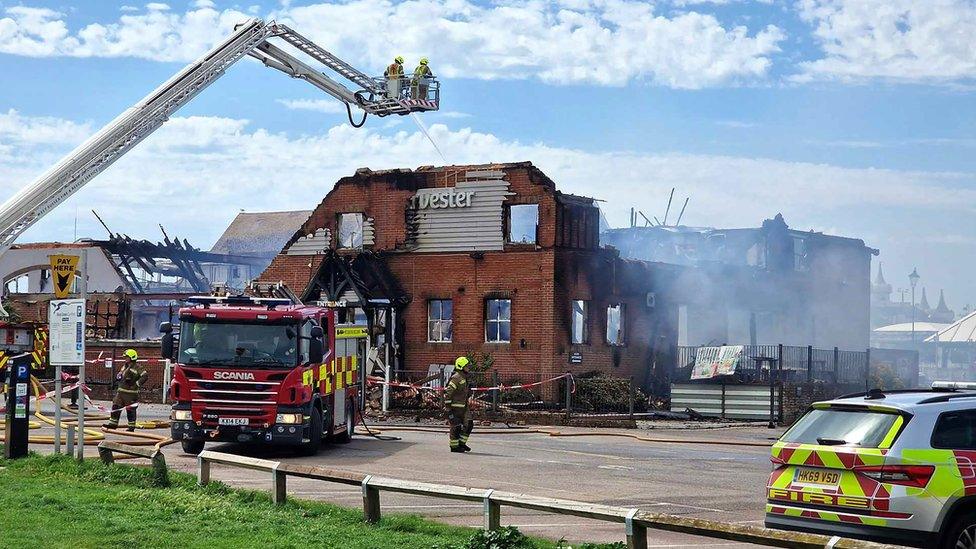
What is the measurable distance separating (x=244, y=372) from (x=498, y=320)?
18131mm

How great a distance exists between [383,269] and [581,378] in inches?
283

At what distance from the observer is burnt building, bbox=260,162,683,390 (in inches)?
1448

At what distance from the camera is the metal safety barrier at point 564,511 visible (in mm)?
8625

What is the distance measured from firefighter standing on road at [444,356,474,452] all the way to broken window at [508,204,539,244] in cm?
1535

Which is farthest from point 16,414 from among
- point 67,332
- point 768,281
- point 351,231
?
point 768,281

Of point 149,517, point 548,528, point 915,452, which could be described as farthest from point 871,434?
point 149,517

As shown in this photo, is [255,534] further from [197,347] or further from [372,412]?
[372,412]

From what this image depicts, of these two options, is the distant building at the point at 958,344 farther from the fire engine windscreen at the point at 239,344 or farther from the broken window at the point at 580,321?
the fire engine windscreen at the point at 239,344

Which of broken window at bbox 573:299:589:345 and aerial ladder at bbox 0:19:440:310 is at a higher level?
aerial ladder at bbox 0:19:440:310

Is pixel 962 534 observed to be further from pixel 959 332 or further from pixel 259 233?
pixel 959 332

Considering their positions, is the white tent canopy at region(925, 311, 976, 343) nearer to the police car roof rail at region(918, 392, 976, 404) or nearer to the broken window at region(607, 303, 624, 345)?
the broken window at region(607, 303, 624, 345)

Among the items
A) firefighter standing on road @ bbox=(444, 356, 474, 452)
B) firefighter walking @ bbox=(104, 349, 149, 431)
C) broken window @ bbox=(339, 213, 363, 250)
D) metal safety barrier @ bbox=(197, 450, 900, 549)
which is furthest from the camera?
broken window @ bbox=(339, 213, 363, 250)

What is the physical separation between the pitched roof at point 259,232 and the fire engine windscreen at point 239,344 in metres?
60.3

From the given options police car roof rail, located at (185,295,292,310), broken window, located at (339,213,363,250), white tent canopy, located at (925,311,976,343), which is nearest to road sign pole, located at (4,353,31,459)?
police car roof rail, located at (185,295,292,310)
